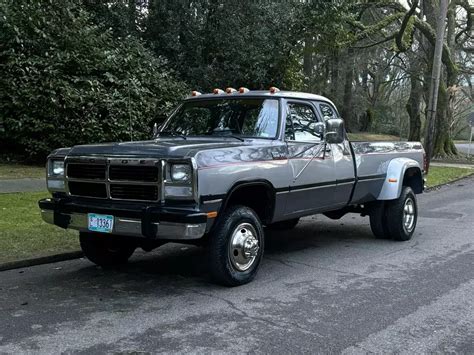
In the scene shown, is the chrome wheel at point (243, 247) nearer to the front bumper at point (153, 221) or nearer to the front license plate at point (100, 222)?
the front bumper at point (153, 221)

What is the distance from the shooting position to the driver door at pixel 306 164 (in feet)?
21.0

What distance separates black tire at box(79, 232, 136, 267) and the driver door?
1952 millimetres

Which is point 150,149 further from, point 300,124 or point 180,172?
point 300,124

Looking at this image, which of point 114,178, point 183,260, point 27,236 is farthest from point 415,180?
point 27,236

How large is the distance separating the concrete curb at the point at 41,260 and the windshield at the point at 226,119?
1904 mm

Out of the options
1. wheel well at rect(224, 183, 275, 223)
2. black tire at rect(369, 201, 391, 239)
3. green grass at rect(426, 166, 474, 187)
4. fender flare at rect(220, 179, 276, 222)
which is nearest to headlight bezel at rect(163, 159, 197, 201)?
fender flare at rect(220, 179, 276, 222)

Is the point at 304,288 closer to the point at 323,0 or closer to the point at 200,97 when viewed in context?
the point at 200,97

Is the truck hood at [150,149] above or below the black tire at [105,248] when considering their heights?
above

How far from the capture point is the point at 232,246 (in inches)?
222

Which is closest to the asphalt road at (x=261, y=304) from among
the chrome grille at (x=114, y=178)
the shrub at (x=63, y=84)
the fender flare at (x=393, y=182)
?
the fender flare at (x=393, y=182)

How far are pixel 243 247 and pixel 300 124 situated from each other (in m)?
1.89

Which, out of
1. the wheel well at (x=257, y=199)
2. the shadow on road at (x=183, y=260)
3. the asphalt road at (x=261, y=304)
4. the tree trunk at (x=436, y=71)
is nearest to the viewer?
the asphalt road at (x=261, y=304)

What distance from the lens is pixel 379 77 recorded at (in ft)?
151

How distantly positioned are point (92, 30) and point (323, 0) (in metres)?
7.14
